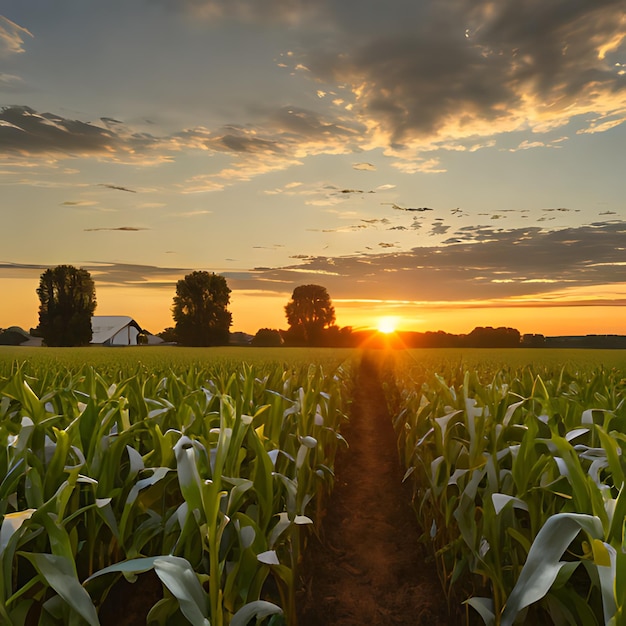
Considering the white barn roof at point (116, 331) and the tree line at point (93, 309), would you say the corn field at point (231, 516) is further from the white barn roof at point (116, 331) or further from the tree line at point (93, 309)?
the white barn roof at point (116, 331)

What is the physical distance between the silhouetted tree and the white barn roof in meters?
21.6

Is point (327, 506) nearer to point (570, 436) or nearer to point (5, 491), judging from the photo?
point (570, 436)

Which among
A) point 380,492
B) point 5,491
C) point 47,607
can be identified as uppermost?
point 5,491

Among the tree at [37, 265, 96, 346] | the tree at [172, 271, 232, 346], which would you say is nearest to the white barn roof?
the tree at [37, 265, 96, 346]

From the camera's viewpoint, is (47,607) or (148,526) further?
(148,526)

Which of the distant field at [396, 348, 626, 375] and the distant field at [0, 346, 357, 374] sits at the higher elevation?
the distant field at [396, 348, 626, 375]

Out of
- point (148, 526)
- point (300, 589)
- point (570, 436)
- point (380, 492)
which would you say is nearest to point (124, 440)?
point (148, 526)

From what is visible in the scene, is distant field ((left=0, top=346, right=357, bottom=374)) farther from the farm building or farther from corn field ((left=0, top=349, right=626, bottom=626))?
the farm building

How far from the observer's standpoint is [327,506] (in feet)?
20.4

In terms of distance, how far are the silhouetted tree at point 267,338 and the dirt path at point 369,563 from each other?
57997mm

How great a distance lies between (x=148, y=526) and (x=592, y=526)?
1931 mm

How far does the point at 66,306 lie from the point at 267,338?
22966mm

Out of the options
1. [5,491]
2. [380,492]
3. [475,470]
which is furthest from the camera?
[380,492]

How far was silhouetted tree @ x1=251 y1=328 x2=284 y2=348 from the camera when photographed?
6603 cm
